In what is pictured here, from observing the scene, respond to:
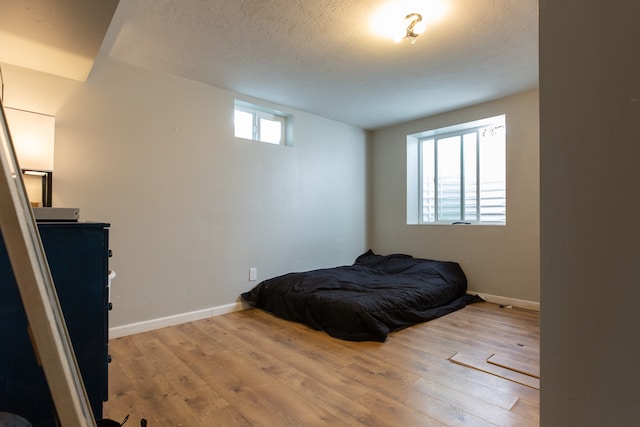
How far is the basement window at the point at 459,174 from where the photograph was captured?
356 cm

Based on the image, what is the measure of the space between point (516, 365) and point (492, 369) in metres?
0.18

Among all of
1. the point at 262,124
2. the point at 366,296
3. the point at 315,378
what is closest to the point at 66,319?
the point at 315,378

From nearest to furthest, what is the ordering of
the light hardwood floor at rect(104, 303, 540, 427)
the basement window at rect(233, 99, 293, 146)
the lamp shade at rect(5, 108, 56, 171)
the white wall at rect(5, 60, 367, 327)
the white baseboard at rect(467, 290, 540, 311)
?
the light hardwood floor at rect(104, 303, 540, 427) < the lamp shade at rect(5, 108, 56, 171) < the white wall at rect(5, 60, 367, 327) < the white baseboard at rect(467, 290, 540, 311) < the basement window at rect(233, 99, 293, 146)

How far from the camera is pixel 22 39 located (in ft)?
5.71

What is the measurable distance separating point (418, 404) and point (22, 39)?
2.86 meters

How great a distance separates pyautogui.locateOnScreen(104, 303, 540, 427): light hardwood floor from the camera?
1458mm

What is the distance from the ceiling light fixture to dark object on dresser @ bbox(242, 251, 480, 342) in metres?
1.94

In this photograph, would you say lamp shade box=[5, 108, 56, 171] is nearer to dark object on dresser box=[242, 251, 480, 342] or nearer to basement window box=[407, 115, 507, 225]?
dark object on dresser box=[242, 251, 480, 342]

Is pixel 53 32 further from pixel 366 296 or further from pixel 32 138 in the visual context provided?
pixel 366 296
